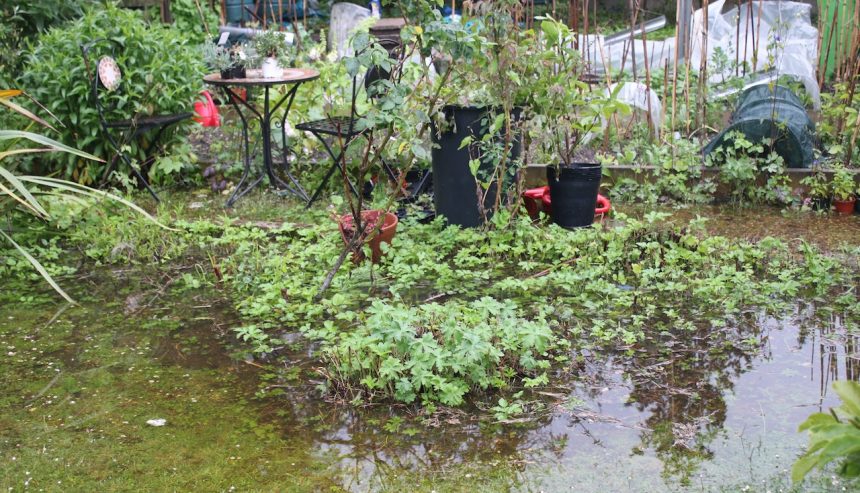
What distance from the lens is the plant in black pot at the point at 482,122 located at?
545 cm

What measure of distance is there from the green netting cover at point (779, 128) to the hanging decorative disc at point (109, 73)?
178 inches

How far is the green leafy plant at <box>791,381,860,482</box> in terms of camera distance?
5.56ft

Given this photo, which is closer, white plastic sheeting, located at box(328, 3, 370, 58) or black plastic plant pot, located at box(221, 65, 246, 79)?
black plastic plant pot, located at box(221, 65, 246, 79)

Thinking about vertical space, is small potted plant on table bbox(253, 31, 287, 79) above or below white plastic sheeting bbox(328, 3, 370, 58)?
below

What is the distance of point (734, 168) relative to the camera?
253 inches

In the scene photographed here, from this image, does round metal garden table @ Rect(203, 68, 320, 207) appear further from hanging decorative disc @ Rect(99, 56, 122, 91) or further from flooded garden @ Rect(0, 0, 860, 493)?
hanging decorative disc @ Rect(99, 56, 122, 91)

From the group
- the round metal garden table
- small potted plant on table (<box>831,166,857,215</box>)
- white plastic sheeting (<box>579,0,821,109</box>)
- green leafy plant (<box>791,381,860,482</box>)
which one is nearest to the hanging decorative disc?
the round metal garden table

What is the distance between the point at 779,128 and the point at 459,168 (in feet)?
8.18

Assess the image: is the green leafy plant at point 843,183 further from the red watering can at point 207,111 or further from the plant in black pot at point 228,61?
the red watering can at point 207,111

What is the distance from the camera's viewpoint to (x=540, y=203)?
6.16 m

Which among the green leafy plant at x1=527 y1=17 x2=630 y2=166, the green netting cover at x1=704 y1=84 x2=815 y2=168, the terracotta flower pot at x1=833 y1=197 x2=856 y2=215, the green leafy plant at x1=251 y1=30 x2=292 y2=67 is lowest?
the terracotta flower pot at x1=833 y1=197 x2=856 y2=215

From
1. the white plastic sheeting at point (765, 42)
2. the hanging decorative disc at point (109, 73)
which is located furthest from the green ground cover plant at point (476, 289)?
the white plastic sheeting at point (765, 42)

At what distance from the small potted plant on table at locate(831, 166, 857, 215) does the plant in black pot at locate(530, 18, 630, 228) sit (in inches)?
70.4

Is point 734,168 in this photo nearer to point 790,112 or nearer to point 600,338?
point 790,112
